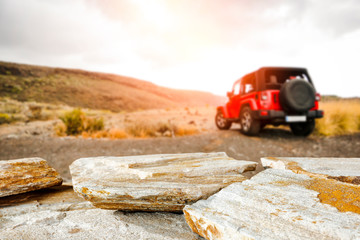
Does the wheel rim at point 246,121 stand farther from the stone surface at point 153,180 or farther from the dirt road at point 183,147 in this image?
the stone surface at point 153,180

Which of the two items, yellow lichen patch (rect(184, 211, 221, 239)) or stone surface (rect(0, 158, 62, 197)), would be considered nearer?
yellow lichen patch (rect(184, 211, 221, 239))

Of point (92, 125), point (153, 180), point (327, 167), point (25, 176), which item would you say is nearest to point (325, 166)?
point (327, 167)

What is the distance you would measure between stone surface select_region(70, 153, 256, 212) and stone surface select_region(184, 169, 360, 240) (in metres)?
0.21

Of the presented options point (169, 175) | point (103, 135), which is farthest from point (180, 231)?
point (103, 135)

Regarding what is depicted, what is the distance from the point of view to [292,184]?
149 centimetres

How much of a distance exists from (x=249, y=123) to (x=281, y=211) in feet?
18.8

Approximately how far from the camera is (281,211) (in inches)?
45.6

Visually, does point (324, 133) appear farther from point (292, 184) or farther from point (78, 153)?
point (78, 153)

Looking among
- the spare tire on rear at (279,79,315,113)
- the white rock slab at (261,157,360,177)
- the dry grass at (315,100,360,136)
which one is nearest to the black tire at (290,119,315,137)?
the dry grass at (315,100,360,136)

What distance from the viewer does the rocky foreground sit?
1.08 metres

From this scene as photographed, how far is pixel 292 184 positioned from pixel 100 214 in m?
1.53

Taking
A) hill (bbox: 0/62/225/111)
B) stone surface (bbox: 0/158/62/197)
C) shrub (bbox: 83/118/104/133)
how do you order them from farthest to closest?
hill (bbox: 0/62/225/111)
shrub (bbox: 83/118/104/133)
stone surface (bbox: 0/158/62/197)

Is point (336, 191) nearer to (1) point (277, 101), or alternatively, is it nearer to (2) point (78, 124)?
(1) point (277, 101)

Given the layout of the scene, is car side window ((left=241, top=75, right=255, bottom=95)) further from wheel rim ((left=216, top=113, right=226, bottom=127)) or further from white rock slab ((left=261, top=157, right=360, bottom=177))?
white rock slab ((left=261, top=157, right=360, bottom=177))
